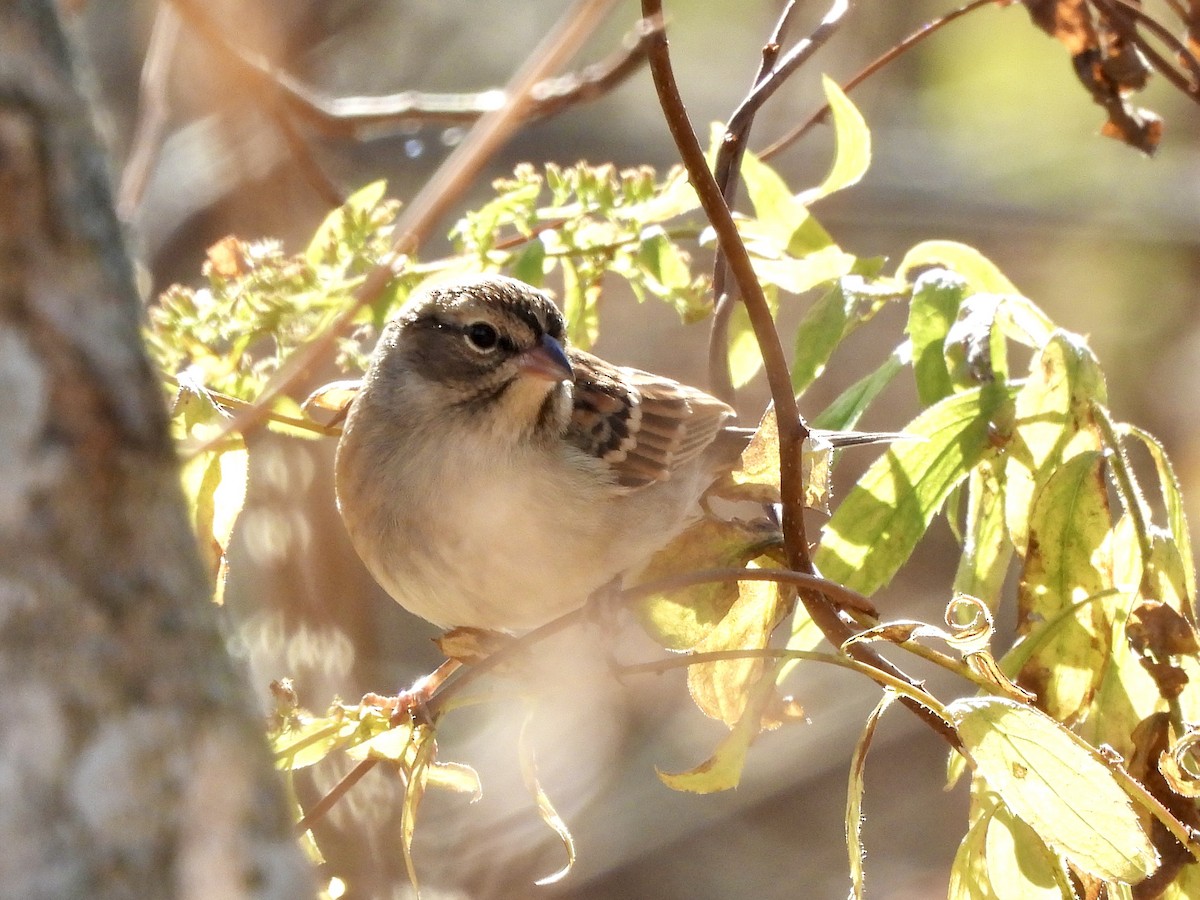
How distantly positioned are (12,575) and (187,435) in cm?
65

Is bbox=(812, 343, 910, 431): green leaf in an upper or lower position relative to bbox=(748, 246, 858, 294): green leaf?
lower

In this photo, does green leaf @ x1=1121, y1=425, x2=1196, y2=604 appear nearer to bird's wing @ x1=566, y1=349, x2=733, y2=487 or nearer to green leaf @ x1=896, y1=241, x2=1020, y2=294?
green leaf @ x1=896, y1=241, x2=1020, y2=294

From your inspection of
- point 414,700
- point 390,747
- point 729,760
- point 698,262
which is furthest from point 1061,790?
point 698,262

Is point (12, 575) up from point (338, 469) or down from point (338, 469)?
up

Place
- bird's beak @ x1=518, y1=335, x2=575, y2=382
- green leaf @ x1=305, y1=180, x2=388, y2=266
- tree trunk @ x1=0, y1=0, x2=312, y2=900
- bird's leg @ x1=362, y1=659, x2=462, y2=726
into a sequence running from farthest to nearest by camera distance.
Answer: bird's beak @ x1=518, y1=335, x2=575, y2=382
green leaf @ x1=305, y1=180, x2=388, y2=266
bird's leg @ x1=362, y1=659, x2=462, y2=726
tree trunk @ x1=0, y1=0, x2=312, y2=900

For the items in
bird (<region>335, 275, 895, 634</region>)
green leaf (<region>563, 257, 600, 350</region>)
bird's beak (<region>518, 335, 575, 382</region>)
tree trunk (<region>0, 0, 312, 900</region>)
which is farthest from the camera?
bird's beak (<region>518, 335, 575, 382</region>)

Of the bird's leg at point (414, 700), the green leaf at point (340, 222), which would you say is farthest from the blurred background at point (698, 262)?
the green leaf at point (340, 222)

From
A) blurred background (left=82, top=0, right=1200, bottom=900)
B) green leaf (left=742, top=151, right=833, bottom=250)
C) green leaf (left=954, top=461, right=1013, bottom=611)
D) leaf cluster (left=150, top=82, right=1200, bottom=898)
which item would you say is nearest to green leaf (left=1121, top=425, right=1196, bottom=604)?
leaf cluster (left=150, top=82, right=1200, bottom=898)

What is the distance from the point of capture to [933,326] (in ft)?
5.39

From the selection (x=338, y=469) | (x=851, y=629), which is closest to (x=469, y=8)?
(x=338, y=469)

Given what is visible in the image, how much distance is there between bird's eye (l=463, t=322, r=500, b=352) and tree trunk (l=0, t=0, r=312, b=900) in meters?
1.47

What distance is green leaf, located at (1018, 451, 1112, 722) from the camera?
1.47 meters

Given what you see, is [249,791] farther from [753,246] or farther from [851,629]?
[753,246]

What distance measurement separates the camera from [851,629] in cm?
144
